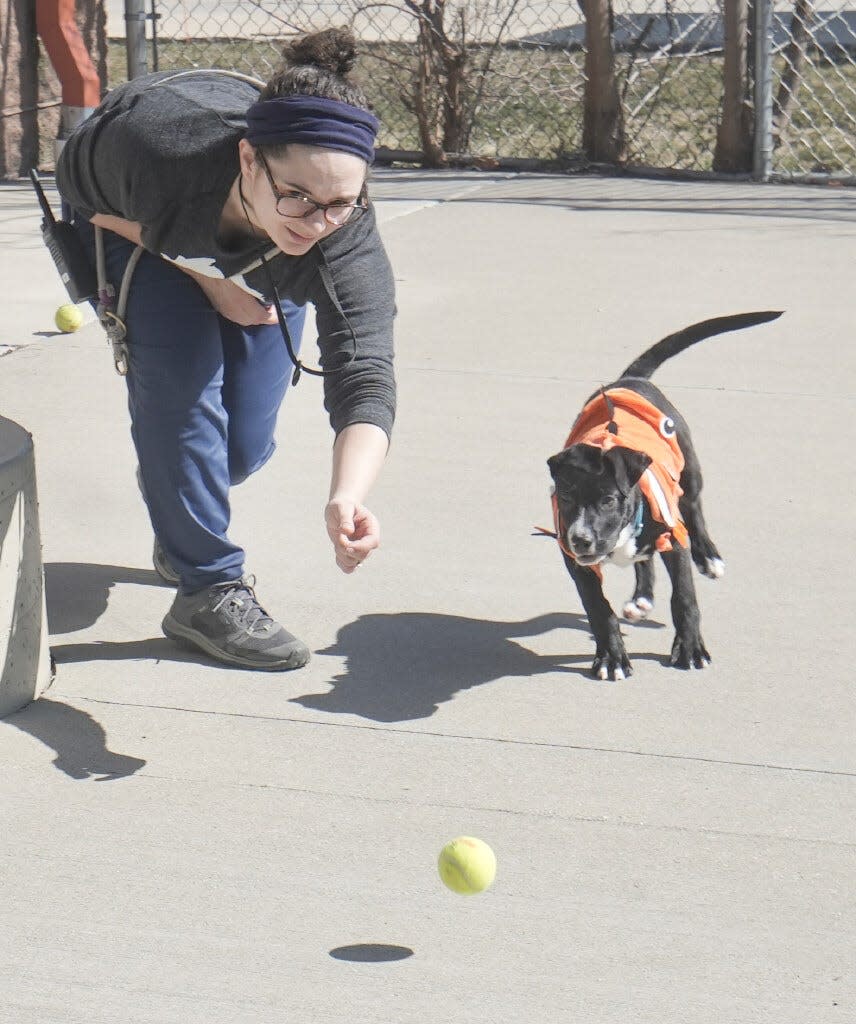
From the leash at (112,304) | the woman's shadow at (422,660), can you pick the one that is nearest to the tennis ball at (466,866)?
the woman's shadow at (422,660)

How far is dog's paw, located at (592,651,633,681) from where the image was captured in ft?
11.7

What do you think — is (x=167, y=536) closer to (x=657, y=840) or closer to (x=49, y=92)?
(x=657, y=840)

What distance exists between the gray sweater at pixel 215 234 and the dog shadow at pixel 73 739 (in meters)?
0.81

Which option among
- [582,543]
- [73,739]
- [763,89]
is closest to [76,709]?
[73,739]

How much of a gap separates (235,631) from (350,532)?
95cm

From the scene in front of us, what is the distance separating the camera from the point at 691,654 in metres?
3.62

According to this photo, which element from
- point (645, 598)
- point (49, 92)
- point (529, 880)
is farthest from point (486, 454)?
point (49, 92)

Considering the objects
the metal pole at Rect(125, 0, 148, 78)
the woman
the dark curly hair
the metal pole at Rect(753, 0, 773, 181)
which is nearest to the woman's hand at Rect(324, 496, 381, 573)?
the woman

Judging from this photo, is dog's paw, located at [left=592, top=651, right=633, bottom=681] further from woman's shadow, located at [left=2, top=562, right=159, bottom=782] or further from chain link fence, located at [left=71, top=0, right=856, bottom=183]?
chain link fence, located at [left=71, top=0, right=856, bottom=183]

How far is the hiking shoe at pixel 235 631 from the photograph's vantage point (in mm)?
3572

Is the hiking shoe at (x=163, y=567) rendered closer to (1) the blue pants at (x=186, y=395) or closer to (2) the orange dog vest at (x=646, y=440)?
(1) the blue pants at (x=186, y=395)

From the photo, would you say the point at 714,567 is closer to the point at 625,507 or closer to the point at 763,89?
the point at 625,507

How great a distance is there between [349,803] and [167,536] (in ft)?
3.13

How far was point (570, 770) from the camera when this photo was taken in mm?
3113
